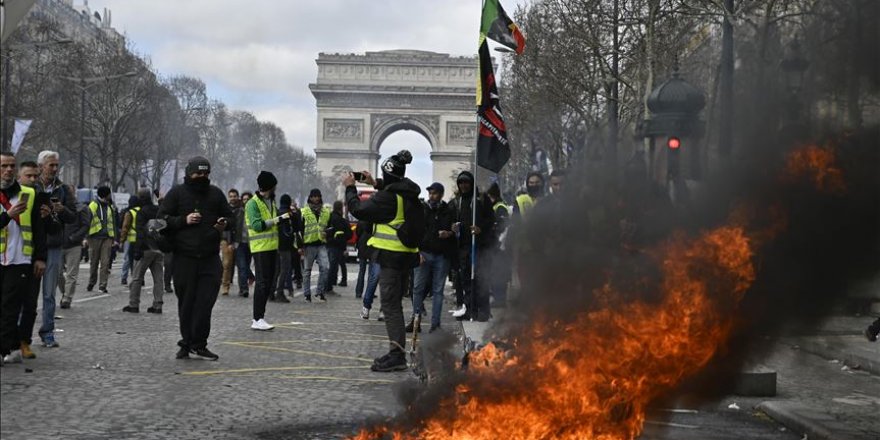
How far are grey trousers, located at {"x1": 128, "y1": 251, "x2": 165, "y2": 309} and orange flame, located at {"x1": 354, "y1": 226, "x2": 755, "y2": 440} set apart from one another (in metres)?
9.74

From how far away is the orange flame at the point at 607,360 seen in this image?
531 centimetres

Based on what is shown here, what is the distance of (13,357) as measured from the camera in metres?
8.94

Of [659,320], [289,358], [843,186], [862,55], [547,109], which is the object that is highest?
[547,109]

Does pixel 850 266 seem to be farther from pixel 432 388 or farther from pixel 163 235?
pixel 163 235

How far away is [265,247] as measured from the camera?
12.9m

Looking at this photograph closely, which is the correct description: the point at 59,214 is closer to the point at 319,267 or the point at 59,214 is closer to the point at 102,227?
the point at 102,227

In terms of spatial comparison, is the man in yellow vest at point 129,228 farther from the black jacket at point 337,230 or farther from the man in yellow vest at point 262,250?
the man in yellow vest at point 262,250

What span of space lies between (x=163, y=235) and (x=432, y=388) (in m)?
5.11

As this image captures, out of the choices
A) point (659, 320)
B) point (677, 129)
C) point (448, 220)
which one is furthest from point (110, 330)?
point (659, 320)

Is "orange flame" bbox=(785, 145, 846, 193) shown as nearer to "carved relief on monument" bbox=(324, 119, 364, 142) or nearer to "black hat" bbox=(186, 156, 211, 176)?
"black hat" bbox=(186, 156, 211, 176)

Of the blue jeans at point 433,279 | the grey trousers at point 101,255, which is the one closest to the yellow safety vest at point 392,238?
the blue jeans at point 433,279

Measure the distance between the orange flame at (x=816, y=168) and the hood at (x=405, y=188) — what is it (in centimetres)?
425

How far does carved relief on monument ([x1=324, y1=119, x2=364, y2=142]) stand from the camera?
94.8 m

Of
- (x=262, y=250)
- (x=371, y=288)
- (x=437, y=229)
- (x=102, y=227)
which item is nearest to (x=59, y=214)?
(x=262, y=250)
